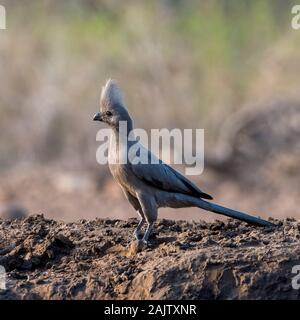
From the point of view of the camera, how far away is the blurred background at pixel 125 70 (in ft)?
58.6

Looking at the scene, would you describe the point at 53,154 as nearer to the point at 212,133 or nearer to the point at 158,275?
the point at 212,133

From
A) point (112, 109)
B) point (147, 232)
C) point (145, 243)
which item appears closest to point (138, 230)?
point (147, 232)

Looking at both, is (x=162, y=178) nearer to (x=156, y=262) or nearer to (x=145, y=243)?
(x=145, y=243)

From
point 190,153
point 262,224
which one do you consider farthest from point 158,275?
point 190,153

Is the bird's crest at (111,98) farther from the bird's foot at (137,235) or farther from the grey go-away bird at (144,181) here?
the bird's foot at (137,235)

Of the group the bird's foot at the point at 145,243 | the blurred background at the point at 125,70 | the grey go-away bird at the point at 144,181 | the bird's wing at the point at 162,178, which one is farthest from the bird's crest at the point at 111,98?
the blurred background at the point at 125,70

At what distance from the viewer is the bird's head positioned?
7.80 m

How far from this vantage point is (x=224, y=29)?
18.5 m

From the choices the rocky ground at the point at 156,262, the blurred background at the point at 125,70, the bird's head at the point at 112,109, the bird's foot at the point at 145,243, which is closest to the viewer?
the rocky ground at the point at 156,262

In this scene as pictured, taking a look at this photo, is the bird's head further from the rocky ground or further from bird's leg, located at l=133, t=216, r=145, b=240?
the rocky ground

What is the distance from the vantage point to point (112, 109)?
308 inches

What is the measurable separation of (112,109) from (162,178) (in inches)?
26.6

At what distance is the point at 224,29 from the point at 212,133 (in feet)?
6.58
